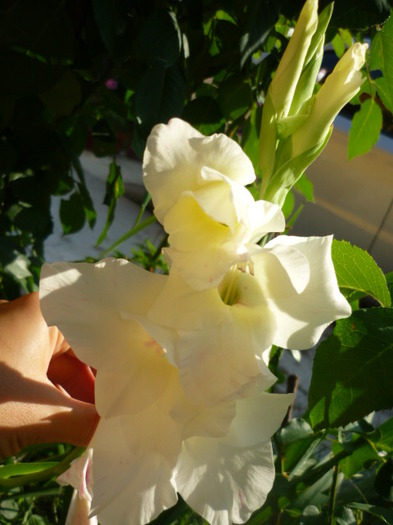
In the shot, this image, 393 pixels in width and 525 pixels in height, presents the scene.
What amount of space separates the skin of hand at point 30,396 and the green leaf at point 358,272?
0.48ft

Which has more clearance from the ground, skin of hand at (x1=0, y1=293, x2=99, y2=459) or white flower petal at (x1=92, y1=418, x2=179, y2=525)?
white flower petal at (x1=92, y1=418, x2=179, y2=525)

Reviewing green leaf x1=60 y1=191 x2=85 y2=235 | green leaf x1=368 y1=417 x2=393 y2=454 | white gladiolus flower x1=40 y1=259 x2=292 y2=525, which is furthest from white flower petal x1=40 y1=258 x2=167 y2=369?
green leaf x1=60 y1=191 x2=85 y2=235

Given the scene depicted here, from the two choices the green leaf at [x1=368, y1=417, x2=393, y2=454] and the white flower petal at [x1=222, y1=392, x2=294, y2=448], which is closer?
the white flower petal at [x1=222, y1=392, x2=294, y2=448]

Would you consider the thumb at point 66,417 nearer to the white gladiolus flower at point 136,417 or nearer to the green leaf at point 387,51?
the white gladiolus flower at point 136,417

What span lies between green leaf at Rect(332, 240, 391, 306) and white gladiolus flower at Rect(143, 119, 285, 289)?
4.0 inches

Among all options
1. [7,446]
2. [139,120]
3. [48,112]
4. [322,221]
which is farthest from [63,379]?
[322,221]

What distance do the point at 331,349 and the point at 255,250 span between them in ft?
0.33

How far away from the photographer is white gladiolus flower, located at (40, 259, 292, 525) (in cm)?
20

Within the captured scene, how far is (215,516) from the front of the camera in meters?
0.22

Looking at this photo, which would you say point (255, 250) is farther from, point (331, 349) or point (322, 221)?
point (322, 221)

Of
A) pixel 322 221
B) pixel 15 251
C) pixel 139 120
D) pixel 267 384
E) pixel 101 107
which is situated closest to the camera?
pixel 267 384

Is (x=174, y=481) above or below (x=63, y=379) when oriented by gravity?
above

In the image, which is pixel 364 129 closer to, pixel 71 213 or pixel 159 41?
pixel 159 41

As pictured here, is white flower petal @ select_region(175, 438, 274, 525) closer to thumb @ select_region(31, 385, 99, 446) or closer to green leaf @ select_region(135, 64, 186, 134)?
thumb @ select_region(31, 385, 99, 446)
